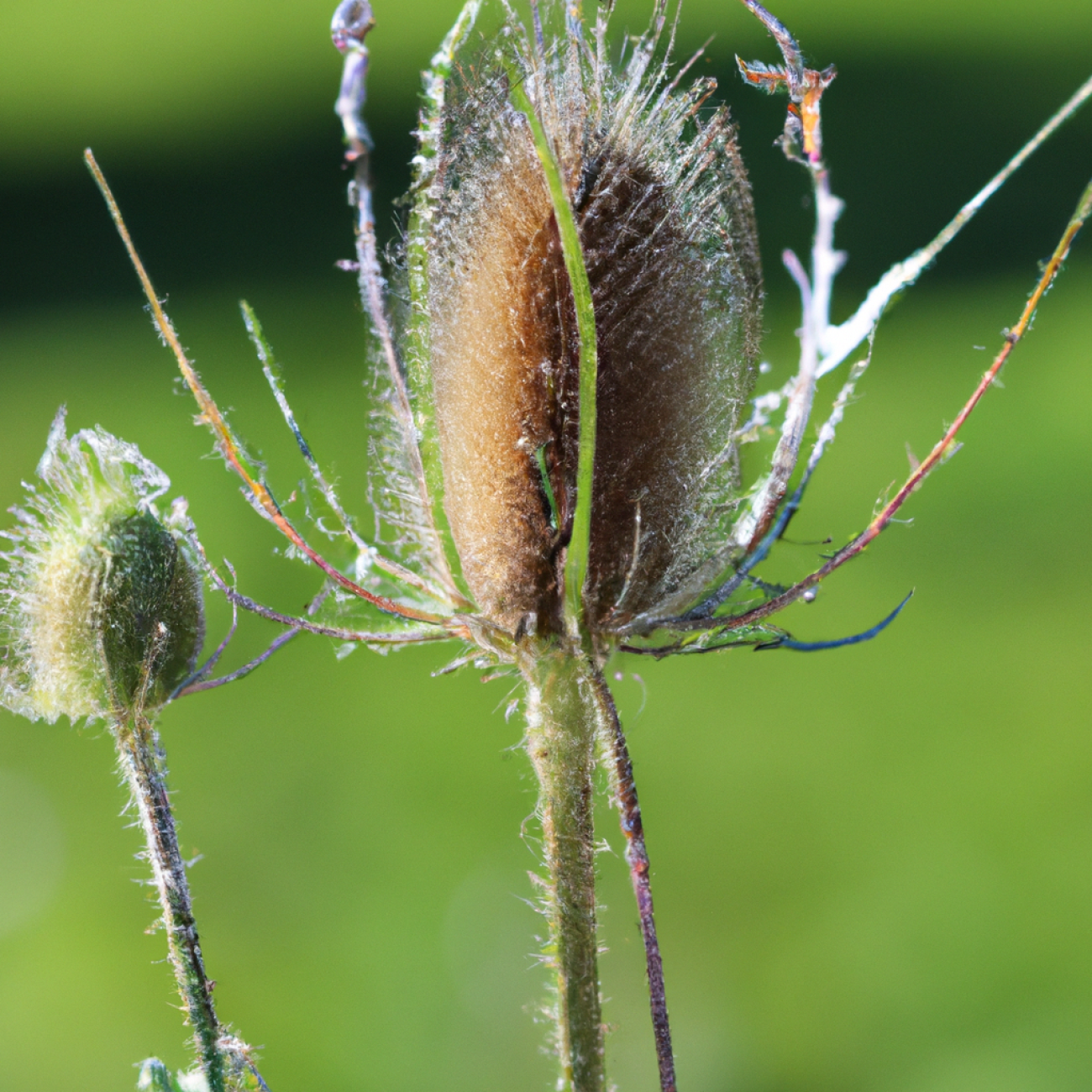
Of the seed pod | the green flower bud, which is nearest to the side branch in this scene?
the seed pod

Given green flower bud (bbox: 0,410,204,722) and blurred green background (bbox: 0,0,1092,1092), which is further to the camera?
blurred green background (bbox: 0,0,1092,1092)

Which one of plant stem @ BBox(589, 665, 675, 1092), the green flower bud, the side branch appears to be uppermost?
the side branch

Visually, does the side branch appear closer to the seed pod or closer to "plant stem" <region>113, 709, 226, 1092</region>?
the seed pod

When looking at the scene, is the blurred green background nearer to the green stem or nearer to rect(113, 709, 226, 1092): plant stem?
the green stem

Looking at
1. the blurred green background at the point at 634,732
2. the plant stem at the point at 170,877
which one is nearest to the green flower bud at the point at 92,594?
the plant stem at the point at 170,877

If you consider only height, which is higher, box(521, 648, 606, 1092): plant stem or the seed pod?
the seed pod

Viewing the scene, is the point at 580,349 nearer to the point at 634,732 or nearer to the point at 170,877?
the point at 170,877
